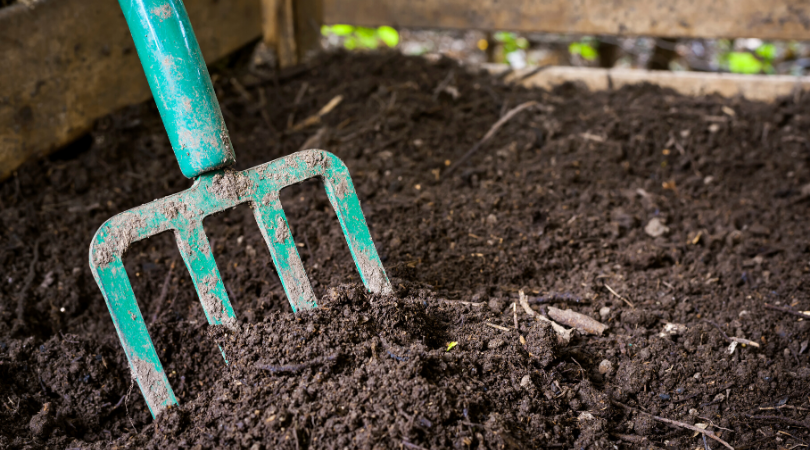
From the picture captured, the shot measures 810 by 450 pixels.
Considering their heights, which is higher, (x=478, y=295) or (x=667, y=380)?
(x=478, y=295)

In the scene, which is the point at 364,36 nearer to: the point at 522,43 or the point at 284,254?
the point at 522,43

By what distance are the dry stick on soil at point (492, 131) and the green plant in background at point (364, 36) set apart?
2.19 meters

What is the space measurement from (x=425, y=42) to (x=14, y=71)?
12.8 feet

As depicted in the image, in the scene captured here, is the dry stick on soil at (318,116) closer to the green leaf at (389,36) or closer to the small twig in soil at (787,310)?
the small twig in soil at (787,310)

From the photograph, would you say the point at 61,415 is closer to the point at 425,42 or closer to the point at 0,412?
the point at 0,412

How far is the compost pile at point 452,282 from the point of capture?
1335mm

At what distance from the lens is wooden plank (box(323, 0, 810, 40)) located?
2797 mm

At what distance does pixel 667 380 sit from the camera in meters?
1.52

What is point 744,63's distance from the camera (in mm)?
4566

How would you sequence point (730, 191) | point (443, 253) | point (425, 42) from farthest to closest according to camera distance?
1. point (425, 42)
2. point (730, 191)
3. point (443, 253)

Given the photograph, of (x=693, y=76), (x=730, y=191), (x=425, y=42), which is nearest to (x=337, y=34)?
(x=425, y=42)

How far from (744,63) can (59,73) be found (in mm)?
4615

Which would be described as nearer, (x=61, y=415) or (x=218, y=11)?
(x=61, y=415)

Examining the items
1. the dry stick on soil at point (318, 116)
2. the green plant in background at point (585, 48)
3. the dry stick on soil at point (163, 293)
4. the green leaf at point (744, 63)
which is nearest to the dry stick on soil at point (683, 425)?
the dry stick on soil at point (163, 293)
